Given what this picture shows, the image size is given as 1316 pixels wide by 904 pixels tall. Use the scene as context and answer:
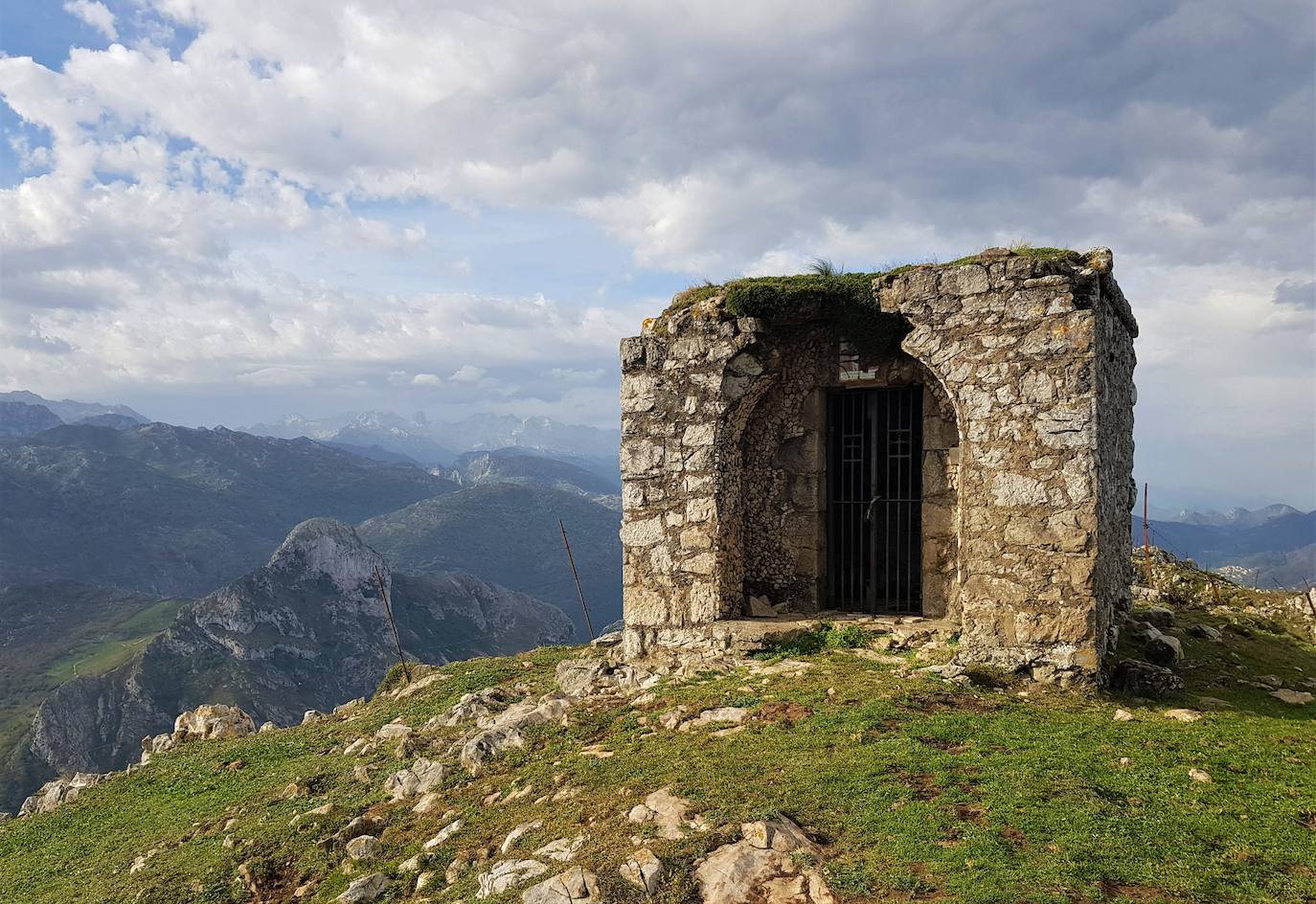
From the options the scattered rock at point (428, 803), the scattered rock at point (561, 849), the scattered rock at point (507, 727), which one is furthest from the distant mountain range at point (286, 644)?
the scattered rock at point (561, 849)

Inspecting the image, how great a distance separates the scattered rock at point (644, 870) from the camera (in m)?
5.54

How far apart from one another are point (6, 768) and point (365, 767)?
8604 centimetres

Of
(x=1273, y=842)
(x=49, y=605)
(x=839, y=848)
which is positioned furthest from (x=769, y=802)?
(x=49, y=605)

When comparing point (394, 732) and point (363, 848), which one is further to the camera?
point (394, 732)

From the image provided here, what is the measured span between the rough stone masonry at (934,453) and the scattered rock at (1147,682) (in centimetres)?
52

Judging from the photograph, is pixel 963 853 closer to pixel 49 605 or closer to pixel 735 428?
pixel 735 428

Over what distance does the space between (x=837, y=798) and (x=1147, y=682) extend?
5.45 metres

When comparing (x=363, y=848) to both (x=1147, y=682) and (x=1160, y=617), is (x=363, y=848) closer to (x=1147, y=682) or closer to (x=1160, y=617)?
(x=1147, y=682)

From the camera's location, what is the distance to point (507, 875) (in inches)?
244

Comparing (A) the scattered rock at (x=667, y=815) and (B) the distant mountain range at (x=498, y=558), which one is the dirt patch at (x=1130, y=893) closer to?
(A) the scattered rock at (x=667, y=815)

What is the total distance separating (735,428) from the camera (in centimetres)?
1189

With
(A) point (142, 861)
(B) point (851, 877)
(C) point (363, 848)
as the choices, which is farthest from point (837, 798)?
(A) point (142, 861)

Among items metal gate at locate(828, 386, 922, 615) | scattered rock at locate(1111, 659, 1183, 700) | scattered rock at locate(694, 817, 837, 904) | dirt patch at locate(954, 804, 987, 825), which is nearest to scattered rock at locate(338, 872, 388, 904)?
scattered rock at locate(694, 817, 837, 904)

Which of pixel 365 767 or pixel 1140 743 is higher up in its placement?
pixel 1140 743
